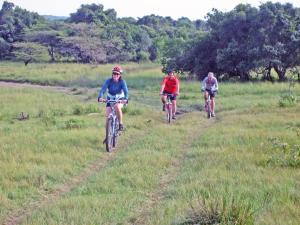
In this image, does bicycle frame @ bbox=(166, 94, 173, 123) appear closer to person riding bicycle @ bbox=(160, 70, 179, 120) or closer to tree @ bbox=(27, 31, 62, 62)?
person riding bicycle @ bbox=(160, 70, 179, 120)

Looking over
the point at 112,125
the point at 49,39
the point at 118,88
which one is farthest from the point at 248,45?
the point at 49,39

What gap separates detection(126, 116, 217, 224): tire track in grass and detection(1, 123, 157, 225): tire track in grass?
1.31m

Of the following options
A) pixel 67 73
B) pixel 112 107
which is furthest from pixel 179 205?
pixel 67 73

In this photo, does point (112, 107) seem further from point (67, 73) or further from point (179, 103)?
point (67, 73)

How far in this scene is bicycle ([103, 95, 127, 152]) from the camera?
36.6ft

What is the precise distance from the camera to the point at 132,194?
7.37m

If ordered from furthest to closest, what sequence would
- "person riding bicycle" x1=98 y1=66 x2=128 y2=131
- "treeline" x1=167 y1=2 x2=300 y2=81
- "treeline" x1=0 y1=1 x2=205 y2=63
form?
1. "treeline" x1=0 y1=1 x2=205 y2=63
2. "treeline" x1=167 y1=2 x2=300 y2=81
3. "person riding bicycle" x1=98 y1=66 x2=128 y2=131

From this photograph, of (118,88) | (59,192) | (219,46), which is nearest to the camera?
(59,192)

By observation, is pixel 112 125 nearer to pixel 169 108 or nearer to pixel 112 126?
pixel 112 126

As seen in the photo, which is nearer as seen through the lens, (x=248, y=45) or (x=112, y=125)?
(x=112, y=125)

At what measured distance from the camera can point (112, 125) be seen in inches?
455

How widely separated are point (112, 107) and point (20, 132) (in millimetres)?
3073

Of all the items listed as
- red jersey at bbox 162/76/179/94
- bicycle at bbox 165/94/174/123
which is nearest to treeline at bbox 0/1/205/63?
red jersey at bbox 162/76/179/94

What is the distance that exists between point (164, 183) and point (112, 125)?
11.9ft
